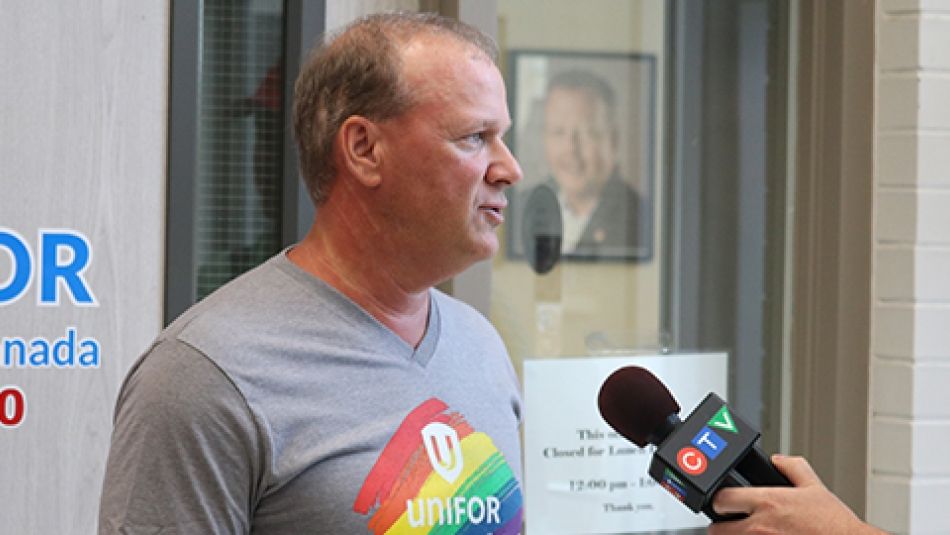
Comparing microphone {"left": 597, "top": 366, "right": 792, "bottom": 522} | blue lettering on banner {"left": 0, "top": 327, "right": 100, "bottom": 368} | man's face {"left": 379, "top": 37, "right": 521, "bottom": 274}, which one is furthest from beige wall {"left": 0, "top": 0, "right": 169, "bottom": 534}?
microphone {"left": 597, "top": 366, "right": 792, "bottom": 522}

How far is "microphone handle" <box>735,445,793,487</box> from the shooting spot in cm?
147

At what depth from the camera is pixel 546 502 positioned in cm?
288

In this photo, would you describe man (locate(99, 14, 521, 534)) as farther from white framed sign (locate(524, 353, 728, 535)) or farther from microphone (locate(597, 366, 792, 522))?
white framed sign (locate(524, 353, 728, 535))

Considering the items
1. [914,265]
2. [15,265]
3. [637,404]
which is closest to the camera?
[637,404]

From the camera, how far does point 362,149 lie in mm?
1752

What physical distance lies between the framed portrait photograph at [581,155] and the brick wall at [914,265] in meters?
0.49

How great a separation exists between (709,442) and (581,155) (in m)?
1.55

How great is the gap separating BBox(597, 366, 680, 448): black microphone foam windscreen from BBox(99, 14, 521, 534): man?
173mm

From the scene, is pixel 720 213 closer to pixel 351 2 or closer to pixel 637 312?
pixel 637 312

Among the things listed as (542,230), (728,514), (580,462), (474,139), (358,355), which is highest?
(474,139)

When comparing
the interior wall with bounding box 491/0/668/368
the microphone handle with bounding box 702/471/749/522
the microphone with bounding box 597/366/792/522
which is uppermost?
the interior wall with bounding box 491/0/668/368

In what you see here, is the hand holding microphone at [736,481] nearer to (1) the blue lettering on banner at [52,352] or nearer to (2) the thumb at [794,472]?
(2) the thumb at [794,472]

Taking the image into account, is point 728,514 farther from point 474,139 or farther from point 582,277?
point 582,277

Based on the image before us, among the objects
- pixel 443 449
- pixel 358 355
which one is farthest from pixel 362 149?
pixel 443 449
